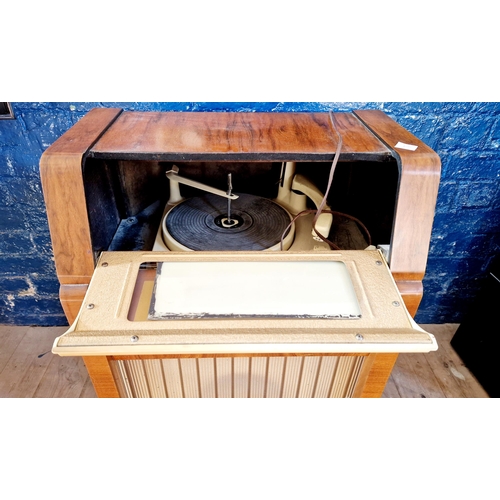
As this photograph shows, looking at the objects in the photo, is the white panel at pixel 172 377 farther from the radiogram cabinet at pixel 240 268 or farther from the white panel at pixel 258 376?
the white panel at pixel 258 376

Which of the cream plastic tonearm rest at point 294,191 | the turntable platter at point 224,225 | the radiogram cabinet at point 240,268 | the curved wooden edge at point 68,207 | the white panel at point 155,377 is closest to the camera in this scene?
the radiogram cabinet at point 240,268

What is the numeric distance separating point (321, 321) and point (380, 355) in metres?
0.26

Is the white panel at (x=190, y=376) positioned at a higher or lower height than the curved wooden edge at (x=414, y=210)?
lower

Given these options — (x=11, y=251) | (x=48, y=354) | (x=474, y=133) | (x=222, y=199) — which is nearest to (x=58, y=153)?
(x=222, y=199)

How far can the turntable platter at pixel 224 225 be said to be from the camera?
125cm

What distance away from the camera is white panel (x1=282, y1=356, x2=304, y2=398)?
1094 millimetres

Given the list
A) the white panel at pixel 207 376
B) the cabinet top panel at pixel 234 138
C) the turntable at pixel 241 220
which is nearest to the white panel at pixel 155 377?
the white panel at pixel 207 376

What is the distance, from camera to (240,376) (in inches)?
45.4

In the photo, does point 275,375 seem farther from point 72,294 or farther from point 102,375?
point 72,294

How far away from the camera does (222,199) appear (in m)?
1.46

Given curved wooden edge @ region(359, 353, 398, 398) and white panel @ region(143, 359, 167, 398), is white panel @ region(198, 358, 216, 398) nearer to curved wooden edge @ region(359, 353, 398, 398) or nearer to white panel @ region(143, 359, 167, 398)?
white panel @ region(143, 359, 167, 398)

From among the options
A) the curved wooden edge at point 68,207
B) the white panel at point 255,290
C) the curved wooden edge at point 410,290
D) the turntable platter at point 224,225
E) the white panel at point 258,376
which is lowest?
the white panel at point 258,376

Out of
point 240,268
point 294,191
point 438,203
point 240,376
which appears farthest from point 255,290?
point 438,203

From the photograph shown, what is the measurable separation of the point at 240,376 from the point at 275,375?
97mm
